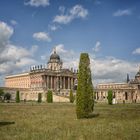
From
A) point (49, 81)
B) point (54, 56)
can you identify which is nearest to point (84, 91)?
point (49, 81)

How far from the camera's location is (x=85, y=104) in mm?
30125

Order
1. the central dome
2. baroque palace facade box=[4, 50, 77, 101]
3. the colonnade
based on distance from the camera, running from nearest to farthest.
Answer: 1. baroque palace facade box=[4, 50, 77, 101]
2. the colonnade
3. the central dome

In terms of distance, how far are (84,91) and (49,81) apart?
10654cm

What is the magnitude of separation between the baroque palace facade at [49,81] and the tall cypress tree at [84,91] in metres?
94.3

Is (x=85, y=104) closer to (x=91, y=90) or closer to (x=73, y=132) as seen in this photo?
(x=91, y=90)

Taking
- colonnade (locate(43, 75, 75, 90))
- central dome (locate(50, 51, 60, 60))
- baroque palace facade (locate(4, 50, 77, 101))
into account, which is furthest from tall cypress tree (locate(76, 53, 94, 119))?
central dome (locate(50, 51, 60, 60))

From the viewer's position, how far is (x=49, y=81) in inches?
5379

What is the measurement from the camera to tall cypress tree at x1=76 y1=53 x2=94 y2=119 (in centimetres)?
2992

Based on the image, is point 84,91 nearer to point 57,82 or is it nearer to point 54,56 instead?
point 57,82

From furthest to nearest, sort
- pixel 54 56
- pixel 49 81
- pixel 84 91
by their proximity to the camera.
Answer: pixel 54 56
pixel 49 81
pixel 84 91

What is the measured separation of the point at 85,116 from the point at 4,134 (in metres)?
12.2


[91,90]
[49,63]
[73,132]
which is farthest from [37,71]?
[73,132]

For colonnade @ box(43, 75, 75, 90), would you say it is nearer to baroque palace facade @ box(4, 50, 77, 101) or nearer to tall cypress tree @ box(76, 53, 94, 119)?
baroque palace facade @ box(4, 50, 77, 101)

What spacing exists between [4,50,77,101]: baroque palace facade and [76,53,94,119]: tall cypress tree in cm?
9428
